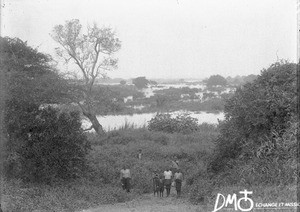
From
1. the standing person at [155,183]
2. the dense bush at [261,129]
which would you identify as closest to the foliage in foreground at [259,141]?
the dense bush at [261,129]

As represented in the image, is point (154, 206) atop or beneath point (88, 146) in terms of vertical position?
beneath

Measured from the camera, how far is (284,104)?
1110 centimetres

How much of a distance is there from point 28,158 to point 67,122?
1539 millimetres

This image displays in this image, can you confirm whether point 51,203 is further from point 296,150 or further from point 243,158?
point 296,150

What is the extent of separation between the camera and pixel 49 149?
41.1ft

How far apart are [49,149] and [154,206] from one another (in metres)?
3.72

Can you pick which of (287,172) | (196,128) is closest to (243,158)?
(287,172)

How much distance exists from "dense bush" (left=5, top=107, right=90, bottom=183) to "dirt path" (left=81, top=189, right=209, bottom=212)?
220 centimetres

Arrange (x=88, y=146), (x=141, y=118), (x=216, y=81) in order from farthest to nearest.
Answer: (x=216, y=81), (x=141, y=118), (x=88, y=146)

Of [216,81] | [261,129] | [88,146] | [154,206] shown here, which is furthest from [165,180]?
[216,81]

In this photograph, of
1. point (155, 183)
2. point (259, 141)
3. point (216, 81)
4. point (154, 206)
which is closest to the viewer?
point (154, 206)

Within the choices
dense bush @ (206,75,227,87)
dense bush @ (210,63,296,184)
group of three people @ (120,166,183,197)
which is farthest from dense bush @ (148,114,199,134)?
dense bush @ (206,75,227,87)

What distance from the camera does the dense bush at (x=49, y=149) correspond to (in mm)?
12211

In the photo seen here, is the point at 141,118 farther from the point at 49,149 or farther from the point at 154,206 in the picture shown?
the point at 154,206
